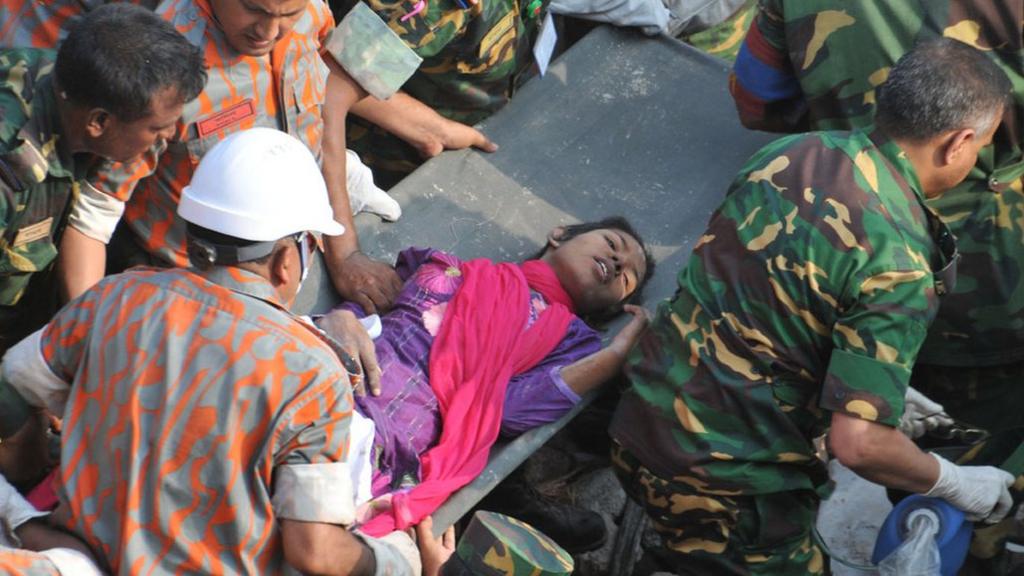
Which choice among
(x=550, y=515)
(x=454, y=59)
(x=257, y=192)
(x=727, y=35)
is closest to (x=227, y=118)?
(x=257, y=192)

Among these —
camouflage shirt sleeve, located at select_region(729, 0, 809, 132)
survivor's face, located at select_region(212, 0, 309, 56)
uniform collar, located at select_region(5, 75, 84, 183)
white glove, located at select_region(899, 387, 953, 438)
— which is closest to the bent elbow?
white glove, located at select_region(899, 387, 953, 438)

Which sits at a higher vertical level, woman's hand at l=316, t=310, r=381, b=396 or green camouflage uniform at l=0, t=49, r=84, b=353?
green camouflage uniform at l=0, t=49, r=84, b=353

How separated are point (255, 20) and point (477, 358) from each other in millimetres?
1119

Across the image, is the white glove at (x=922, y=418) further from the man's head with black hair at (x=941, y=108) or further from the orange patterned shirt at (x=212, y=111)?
the orange patterned shirt at (x=212, y=111)

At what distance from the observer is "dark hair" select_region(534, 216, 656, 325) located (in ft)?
14.0

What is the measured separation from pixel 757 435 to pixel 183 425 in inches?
57.6

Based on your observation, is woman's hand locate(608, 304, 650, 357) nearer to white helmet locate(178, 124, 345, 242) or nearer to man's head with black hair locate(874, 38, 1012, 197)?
man's head with black hair locate(874, 38, 1012, 197)

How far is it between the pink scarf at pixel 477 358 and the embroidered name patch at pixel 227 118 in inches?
32.3

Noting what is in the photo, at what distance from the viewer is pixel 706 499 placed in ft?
11.3

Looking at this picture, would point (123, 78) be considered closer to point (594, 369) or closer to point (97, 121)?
point (97, 121)

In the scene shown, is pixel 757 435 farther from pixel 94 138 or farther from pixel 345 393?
pixel 94 138

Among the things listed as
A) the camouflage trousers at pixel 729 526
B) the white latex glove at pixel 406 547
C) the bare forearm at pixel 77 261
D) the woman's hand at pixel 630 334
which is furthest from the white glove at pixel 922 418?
the bare forearm at pixel 77 261

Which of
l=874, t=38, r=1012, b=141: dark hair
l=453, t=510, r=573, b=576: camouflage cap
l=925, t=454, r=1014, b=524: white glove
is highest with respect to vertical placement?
l=874, t=38, r=1012, b=141: dark hair

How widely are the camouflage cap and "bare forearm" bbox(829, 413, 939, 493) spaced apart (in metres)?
0.85
